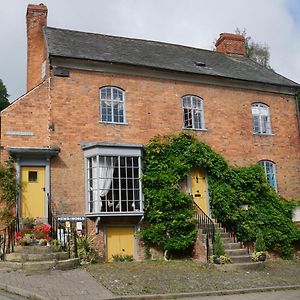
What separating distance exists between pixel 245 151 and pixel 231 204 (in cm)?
299

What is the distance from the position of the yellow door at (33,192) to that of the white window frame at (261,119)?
33.2 ft

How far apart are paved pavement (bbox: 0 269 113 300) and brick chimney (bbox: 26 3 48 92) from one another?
9.33 meters

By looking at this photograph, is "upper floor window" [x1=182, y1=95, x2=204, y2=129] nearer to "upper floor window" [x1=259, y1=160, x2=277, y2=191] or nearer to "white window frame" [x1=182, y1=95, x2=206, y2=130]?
"white window frame" [x1=182, y1=95, x2=206, y2=130]

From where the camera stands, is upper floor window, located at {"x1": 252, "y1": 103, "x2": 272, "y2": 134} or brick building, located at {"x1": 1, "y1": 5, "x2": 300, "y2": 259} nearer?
brick building, located at {"x1": 1, "y1": 5, "x2": 300, "y2": 259}

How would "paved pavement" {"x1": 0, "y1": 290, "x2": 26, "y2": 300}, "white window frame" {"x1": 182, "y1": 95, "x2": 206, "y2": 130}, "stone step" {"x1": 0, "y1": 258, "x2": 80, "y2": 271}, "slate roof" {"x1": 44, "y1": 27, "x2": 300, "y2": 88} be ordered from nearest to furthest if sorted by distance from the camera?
"paved pavement" {"x1": 0, "y1": 290, "x2": 26, "y2": 300}, "stone step" {"x1": 0, "y1": 258, "x2": 80, "y2": 271}, "slate roof" {"x1": 44, "y1": 27, "x2": 300, "y2": 88}, "white window frame" {"x1": 182, "y1": 95, "x2": 206, "y2": 130}

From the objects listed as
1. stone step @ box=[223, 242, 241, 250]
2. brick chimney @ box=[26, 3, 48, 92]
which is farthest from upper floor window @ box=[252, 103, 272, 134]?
brick chimney @ box=[26, 3, 48, 92]

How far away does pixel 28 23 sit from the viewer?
19.8m

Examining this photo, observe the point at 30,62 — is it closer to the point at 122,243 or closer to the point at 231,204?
the point at 122,243

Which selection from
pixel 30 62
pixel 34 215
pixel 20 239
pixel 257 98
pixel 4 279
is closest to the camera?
pixel 4 279

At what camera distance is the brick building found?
1569 centimetres

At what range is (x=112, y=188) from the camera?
15969 mm

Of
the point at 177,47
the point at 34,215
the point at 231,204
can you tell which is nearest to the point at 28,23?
the point at 177,47

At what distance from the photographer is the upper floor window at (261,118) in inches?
797

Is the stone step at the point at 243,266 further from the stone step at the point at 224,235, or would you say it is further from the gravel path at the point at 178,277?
the stone step at the point at 224,235
